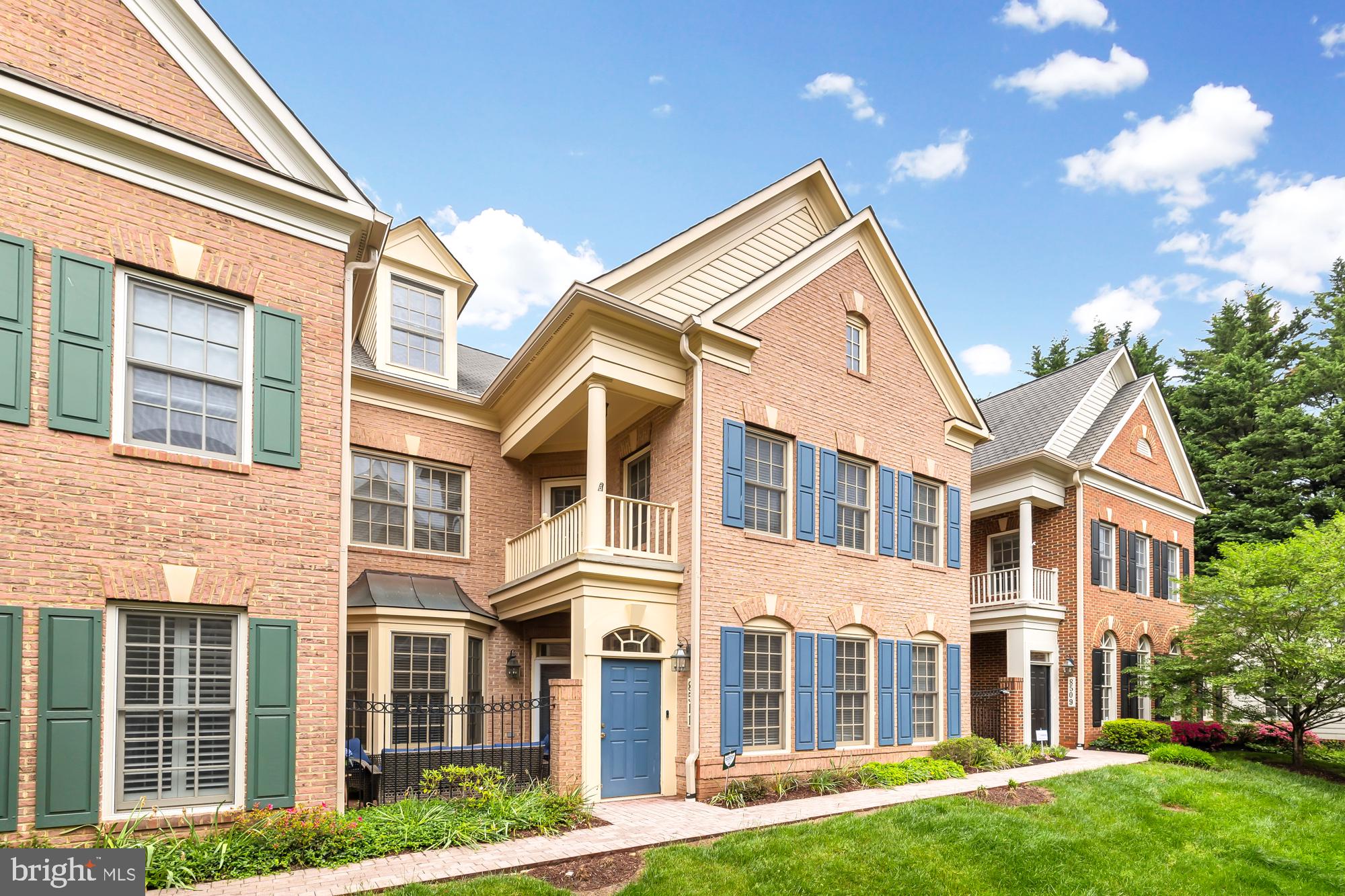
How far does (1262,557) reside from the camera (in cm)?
1856

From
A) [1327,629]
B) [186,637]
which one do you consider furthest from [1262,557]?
[186,637]

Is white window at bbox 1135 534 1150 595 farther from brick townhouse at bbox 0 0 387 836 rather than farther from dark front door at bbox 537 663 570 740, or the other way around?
brick townhouse at bbox 0 0 387 836

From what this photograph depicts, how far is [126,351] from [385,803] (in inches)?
230

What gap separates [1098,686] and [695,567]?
13107 millimetres

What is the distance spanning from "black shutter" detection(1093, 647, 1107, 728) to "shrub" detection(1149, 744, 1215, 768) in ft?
9.11

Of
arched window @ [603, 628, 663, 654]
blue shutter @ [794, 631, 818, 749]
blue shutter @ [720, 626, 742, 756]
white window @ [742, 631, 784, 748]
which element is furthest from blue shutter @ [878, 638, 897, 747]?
arched window @ [603, 628, 663, 654]

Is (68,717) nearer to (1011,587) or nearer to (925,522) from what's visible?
(925,522)

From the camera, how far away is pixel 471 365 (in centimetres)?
1914

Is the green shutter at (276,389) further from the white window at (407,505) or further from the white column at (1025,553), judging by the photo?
the white column at (1025,553)

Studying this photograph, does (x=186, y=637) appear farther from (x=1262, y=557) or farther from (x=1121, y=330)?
(x=1121, y=330)

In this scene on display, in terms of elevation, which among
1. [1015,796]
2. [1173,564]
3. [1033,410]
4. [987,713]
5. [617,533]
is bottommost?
[987,713]

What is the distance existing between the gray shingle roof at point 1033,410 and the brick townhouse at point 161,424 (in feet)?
52.0

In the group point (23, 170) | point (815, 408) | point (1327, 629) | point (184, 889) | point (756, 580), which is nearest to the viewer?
point (184, 889)

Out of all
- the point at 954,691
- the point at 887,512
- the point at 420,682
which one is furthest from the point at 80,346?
the point at 954,691
